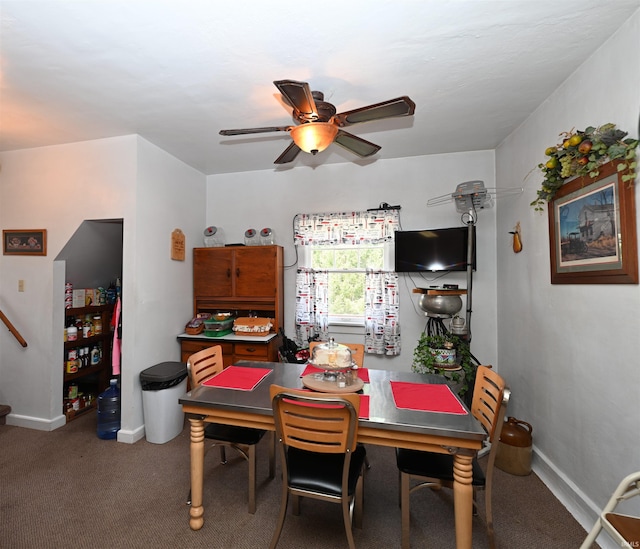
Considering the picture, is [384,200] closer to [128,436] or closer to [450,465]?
[450,465]

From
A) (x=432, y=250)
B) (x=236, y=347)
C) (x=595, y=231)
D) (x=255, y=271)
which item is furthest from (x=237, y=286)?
(x=595, y=231)

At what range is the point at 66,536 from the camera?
67.1 inches

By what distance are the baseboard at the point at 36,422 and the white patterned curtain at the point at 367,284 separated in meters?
2.54

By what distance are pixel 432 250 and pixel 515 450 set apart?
1845 millimetres

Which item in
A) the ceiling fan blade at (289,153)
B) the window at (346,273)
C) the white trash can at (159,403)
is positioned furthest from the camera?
the window at (346,273)

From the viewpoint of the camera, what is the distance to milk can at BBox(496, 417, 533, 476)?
2.23m

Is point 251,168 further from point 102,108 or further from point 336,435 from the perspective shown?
point 336,435

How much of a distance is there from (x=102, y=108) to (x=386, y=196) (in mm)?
2757

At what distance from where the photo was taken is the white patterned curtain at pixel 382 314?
3.29 meters

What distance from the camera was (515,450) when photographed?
2236 millimetres

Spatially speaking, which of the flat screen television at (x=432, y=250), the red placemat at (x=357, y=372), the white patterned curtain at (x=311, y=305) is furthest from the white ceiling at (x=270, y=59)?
the red placemat at (x=357, y=372)

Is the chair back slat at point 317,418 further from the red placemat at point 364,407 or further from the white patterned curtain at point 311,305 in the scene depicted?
the white patterned curtain at point 311,305

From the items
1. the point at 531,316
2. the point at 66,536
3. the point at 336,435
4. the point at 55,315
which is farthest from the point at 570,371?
the point at 55,315

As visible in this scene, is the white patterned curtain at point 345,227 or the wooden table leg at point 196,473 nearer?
the wooden table leg at point 196,473
